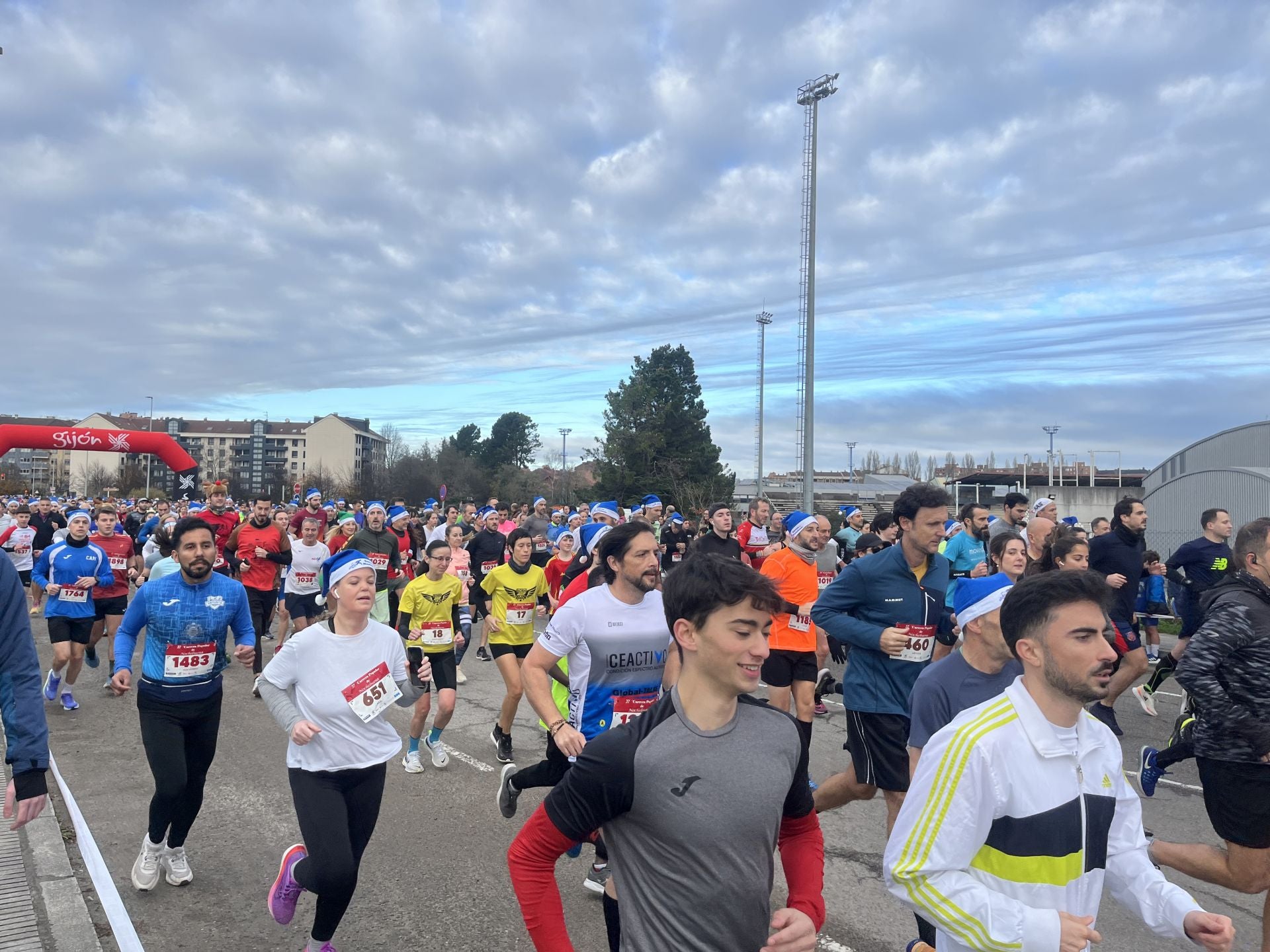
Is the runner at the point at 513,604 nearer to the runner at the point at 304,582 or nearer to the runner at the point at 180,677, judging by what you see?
the runner at the point at 180,677

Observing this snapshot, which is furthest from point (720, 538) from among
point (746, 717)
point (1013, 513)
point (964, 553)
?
point (746, 717)

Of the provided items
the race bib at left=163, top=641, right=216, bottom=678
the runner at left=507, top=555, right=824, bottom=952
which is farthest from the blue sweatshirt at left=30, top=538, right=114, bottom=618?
the runner at left=507, top=555, right=824, bottom=952

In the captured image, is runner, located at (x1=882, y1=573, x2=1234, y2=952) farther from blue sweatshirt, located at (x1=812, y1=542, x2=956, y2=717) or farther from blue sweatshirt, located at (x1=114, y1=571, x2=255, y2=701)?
blue sweatshirt, located at (x1=114, y1=571, x2=255, y2=701)

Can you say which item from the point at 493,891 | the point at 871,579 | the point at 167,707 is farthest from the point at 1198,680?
the point at 167,707

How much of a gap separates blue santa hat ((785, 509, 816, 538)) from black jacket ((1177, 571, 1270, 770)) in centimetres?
343

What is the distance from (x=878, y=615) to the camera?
192 inches

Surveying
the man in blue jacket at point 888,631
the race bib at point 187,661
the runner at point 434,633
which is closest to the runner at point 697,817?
the man in blue jacket at point 888,631

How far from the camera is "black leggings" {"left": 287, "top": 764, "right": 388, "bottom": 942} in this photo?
3.78m

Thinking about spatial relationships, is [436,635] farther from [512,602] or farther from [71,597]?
[71,597]

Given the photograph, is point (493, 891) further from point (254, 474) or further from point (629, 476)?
point (254, 474)

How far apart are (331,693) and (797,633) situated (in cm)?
390

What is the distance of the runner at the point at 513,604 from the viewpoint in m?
7.70

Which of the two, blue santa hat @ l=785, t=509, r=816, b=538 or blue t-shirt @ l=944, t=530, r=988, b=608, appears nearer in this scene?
blue santa hat @ l=785, t=509, r=816, b=538

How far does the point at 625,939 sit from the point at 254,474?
15074 cm
